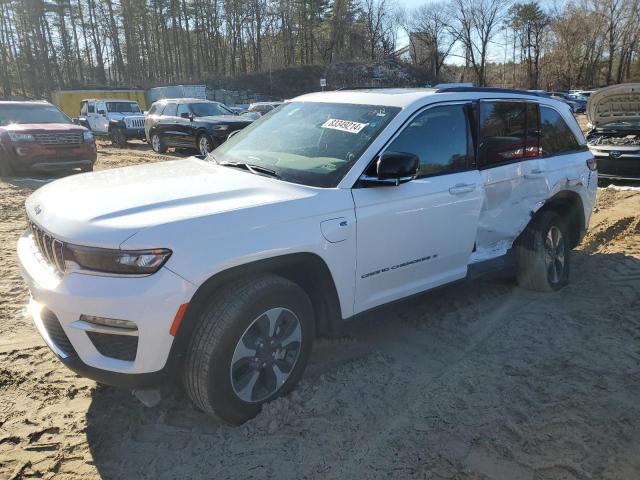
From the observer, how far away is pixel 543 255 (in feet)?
15.2

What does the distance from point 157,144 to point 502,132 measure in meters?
15.0

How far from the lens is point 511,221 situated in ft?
14.4

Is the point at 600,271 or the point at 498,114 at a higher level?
the point at 498,114

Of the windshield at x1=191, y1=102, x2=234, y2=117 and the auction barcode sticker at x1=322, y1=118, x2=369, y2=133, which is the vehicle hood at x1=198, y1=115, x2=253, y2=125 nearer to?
the windshield at x1=191, y1=102, x2=234, y2=117

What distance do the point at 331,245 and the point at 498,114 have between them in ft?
7.25

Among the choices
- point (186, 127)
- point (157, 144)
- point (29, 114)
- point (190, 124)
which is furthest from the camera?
point (157, 144)

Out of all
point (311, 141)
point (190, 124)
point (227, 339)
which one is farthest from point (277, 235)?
point (190, 124)

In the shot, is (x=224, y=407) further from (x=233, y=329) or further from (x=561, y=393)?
(x=561, y=393)

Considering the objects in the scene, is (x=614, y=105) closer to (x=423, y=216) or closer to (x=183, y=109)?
(x=423, y=216)

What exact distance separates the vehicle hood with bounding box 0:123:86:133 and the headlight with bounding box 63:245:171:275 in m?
9.67

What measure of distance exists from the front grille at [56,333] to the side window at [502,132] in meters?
3.13

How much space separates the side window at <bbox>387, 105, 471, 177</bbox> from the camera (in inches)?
141

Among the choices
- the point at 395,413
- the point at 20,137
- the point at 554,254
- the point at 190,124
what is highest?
the point at 20,137

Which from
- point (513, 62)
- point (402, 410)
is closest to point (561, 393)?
point (402, 410)
